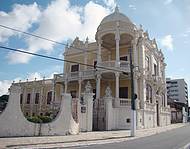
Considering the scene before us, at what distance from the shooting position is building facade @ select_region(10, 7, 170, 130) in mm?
25848

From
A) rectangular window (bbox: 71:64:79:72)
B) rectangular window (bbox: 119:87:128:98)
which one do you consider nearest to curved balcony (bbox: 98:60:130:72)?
rectangular window (bbox: 119:87:128:98)

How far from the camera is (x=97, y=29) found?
1203 inches

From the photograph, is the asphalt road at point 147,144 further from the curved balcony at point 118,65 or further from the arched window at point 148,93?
the arched window at point 148,93

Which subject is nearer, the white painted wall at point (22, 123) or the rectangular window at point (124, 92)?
the white painted wall at point (22, 123)

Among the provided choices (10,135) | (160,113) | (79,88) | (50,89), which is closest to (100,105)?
(79,88)

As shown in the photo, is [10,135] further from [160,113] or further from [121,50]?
[160,113]

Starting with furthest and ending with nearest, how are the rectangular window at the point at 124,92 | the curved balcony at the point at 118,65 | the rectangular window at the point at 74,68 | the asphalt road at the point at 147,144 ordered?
1. the rectangular window at the point at 74,68
2. the rectangular window at the point at 124,92
3. the curved balcony at the point at 118,65
4. the asphalt road at the point at 147,144

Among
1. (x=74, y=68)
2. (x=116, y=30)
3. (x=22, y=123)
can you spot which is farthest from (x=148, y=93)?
(x=22, y=123)

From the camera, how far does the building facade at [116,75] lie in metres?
25.8

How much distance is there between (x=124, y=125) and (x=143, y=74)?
7.20m

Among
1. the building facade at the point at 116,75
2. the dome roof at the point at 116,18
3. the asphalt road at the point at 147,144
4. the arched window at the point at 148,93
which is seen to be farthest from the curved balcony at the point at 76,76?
the asphalt road at the point at 147,144

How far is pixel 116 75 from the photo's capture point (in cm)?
2747

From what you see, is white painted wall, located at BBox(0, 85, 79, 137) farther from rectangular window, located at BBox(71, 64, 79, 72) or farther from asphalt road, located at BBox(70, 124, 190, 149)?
rectangular window, located at BBox(71, 64, 79, 72)

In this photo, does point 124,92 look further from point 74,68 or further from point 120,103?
point 74,68
